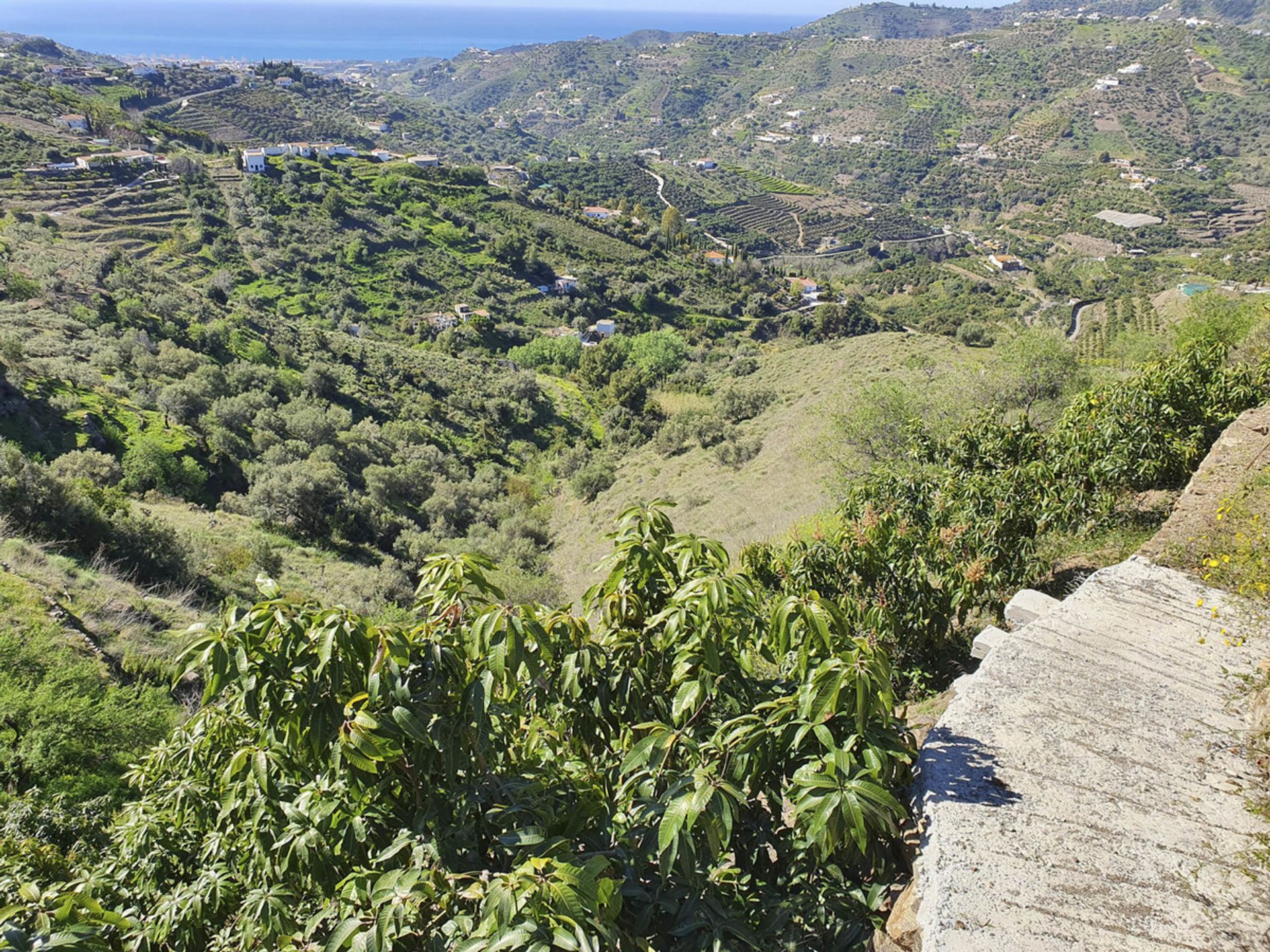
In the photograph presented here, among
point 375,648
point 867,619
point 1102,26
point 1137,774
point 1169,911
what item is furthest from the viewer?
point 1102,26

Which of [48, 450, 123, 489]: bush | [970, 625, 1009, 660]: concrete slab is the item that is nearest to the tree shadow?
[970, 625, 1009, 660]: concrete slab

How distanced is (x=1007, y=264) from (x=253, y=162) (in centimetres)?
8982

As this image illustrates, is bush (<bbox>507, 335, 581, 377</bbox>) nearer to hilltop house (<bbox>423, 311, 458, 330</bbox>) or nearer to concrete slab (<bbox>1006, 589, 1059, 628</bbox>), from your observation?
hilltop house (<bbox>423, 311, 458, 330</bbox>)

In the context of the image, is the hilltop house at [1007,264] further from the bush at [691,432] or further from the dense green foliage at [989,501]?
the dense green foliage at [989,501]

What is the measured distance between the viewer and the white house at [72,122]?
64812 millimetres

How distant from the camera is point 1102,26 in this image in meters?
174

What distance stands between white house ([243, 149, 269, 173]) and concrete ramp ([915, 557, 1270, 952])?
3152 inches

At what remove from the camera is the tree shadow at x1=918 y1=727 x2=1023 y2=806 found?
3.11 meters

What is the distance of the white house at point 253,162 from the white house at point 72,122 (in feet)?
50.7

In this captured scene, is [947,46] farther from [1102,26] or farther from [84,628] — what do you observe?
[84,628]

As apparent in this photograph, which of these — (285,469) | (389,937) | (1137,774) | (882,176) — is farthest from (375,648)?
(882,176)

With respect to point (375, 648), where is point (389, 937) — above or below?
below

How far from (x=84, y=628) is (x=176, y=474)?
45.7 ft

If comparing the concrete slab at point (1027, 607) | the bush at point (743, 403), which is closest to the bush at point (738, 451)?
the bush at point (743, 403)
